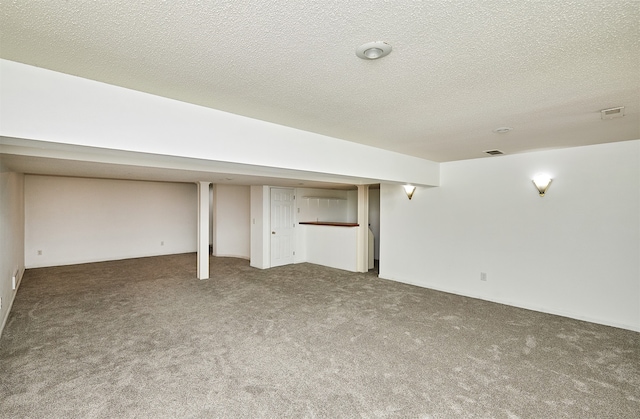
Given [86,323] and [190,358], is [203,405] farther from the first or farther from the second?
[86,323]

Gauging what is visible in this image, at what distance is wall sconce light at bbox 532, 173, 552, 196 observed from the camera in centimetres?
416

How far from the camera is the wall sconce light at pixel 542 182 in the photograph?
13.6 feet

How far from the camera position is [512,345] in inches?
125

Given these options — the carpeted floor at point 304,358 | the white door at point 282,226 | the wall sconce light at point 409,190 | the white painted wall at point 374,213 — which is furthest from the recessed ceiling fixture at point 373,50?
the white painted wall at point 374,213

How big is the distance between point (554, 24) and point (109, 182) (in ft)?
30.5

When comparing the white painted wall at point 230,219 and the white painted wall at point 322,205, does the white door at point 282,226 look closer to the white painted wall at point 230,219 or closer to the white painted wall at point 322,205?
the white painted wall at point 322,205

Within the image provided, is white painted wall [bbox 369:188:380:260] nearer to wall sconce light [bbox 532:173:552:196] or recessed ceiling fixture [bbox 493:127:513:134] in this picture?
wall sconce light [bbox 532:173:552:196]

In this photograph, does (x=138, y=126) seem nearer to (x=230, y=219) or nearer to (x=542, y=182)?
(x=542, y=182)

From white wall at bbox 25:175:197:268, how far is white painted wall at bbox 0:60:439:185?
7.05m

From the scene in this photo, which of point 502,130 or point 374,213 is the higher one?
point 502,130

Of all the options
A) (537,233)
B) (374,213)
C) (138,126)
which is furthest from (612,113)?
(374,213)

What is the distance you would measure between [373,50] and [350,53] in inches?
4.7

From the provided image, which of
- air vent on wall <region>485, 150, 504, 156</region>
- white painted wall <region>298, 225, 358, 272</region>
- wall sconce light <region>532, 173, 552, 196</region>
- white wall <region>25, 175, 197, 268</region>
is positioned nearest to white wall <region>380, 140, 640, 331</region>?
wall sconce light <region>532, 173, 552, 196</region>

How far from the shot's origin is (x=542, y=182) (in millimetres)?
4180
